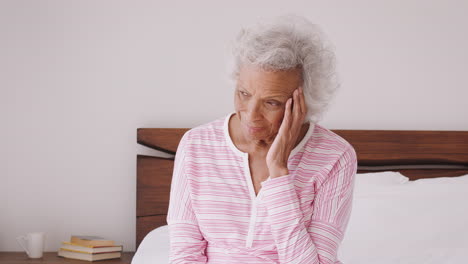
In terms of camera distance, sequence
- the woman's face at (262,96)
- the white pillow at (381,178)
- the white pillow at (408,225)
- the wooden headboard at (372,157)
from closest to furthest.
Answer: the woman's face at (262,96)
the white pillow at (408,225)
the white pillow at (381,178)
the wooden headboard at (372,157)

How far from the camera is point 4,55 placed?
2969 mm

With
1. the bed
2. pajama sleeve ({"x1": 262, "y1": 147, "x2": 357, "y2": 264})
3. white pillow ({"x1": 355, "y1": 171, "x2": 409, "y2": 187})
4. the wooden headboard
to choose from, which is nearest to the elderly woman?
pajama sleeve ({"x1": 262, "y1": 147, "x2": 357, "y2": 264})

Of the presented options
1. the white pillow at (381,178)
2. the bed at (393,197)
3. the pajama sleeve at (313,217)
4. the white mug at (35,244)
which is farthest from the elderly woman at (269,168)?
the white mug at (35,244)

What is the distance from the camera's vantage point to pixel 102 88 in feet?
9.83

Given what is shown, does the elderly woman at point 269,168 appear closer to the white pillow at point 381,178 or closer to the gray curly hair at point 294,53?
the gray curly hair at point 294,53

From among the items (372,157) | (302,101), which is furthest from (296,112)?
(372,157)

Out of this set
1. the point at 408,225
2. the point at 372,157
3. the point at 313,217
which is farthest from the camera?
the point at 372,157

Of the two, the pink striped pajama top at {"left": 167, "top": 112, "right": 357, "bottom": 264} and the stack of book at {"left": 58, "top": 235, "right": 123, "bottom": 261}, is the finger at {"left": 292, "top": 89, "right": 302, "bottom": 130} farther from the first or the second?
the stack of book at {"left": 58, "top": 235, "right": 123, "bottom": 261}

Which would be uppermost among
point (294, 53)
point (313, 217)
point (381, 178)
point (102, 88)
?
point (294, 53)

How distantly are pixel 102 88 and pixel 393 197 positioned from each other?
1483mm

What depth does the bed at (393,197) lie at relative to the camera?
237cm

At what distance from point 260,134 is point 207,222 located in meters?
0.28

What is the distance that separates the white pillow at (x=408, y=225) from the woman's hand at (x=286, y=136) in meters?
0.83

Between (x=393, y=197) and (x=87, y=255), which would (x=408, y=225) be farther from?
(x=87, y=255)
